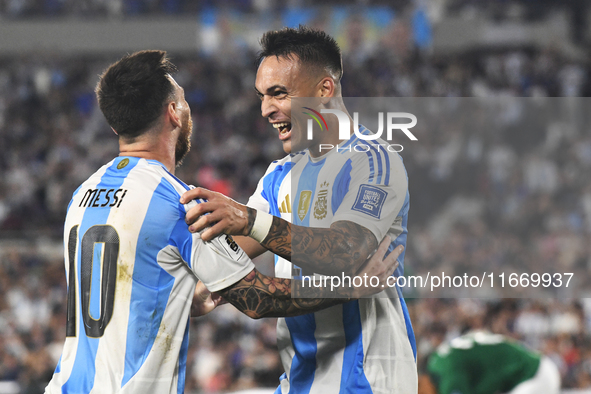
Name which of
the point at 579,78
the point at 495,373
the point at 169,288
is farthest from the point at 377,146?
the point at 579,78

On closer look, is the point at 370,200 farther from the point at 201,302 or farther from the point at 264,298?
the point at 201,302

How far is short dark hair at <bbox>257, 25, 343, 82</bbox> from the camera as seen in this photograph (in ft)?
12.5

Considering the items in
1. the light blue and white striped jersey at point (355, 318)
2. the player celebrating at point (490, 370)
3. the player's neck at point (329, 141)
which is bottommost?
the player celebrating at point (490, 370)

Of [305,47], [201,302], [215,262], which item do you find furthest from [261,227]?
[305,47]

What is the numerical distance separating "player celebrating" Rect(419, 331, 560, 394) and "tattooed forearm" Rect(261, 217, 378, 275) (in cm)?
439

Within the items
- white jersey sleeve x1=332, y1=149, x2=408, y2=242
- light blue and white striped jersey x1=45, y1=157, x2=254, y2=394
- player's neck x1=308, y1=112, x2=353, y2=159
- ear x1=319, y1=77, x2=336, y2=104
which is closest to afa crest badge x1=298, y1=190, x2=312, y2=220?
player's neck x1=308, y1=112, x2=353, y2=159

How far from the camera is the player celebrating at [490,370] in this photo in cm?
698

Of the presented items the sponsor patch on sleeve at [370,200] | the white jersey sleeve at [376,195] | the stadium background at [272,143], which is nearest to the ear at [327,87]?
the white jersey sleeve at [376,195]

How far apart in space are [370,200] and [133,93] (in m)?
1.29

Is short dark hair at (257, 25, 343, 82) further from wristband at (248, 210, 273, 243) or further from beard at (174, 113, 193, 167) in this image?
wristband at (248, 210, 273, 243)

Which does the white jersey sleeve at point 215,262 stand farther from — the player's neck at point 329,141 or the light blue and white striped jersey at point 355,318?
the player's neck at point 329,141

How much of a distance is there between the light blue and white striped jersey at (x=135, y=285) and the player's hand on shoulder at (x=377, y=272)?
1.92 feet

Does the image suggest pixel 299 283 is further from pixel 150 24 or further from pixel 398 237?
pixel 150 24

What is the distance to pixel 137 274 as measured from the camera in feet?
9.38
